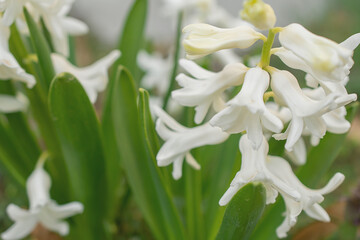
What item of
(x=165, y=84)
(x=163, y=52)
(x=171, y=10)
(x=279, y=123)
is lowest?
(x=163, y=52)

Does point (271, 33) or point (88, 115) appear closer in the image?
point (271, 33)

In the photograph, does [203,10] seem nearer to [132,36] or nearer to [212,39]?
[132,36]

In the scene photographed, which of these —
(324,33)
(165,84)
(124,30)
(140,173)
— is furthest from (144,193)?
(324,33)

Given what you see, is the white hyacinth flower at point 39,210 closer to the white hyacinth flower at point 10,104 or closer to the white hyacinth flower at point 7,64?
the white hyacinth flower at point 10,104

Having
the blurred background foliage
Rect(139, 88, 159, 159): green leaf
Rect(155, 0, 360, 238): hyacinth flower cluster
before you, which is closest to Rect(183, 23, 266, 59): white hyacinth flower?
Rect(155, 0, 360, 238): hyacinth flower cluster

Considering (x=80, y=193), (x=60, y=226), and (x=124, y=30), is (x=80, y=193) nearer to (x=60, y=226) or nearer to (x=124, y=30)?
(x=60, y=226)

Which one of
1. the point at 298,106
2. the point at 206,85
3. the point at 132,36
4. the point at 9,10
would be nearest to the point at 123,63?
the point at 132,36
